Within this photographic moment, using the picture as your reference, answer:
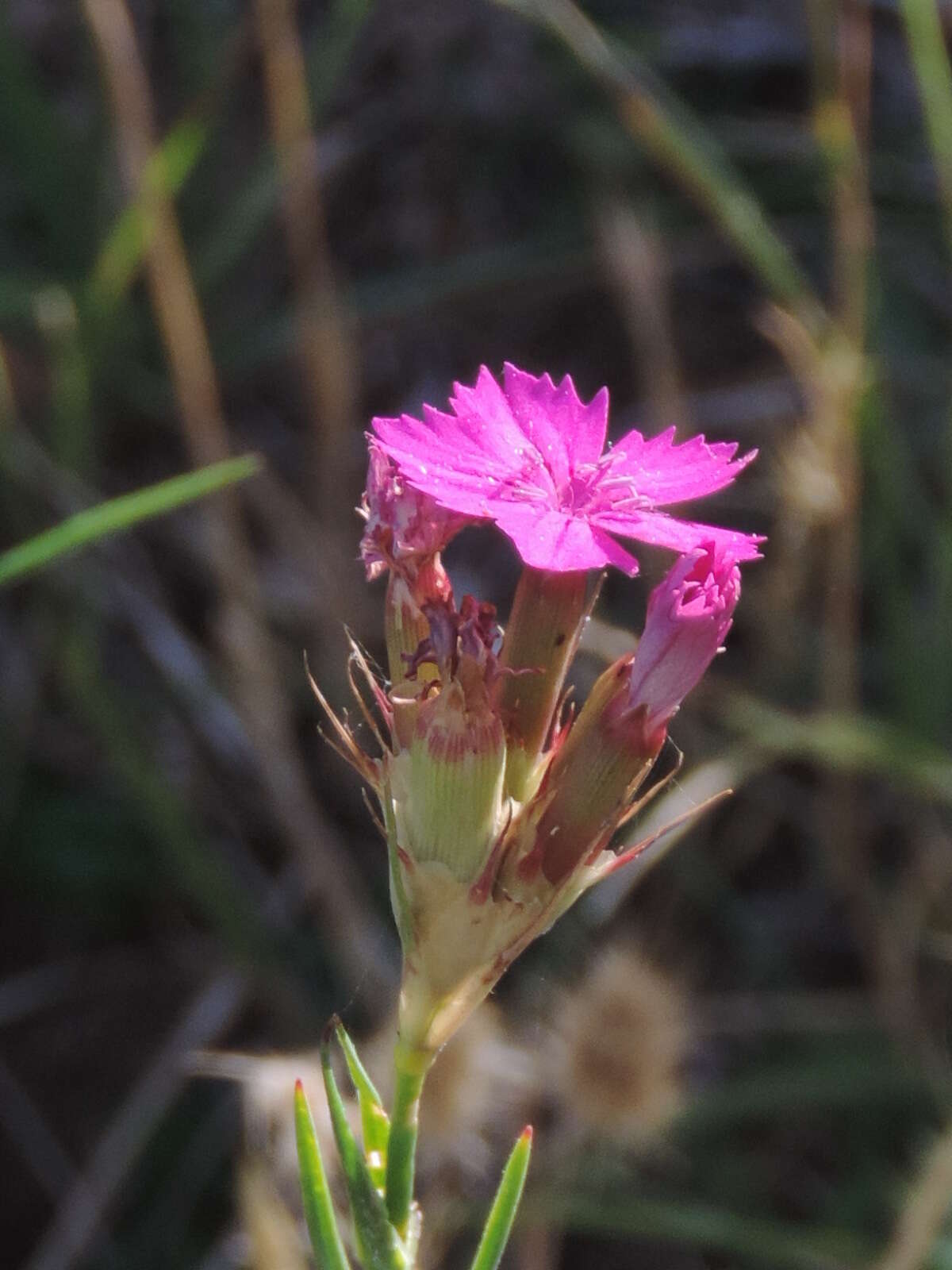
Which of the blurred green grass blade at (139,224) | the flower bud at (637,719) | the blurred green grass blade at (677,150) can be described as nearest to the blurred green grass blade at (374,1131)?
the flower bud at (637,719)

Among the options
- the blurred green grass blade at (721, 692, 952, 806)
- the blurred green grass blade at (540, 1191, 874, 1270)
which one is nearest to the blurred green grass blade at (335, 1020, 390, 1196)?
the blurred green grass blade at (540, 1191, 874, 1270)

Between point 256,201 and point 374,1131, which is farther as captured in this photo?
point 256,201

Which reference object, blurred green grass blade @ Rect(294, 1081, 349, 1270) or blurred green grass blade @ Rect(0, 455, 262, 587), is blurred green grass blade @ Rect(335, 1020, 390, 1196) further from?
blurred green grass blade @ Rect(0, 455, 262, 587)

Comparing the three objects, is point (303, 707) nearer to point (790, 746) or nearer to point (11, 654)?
point (11, 654)

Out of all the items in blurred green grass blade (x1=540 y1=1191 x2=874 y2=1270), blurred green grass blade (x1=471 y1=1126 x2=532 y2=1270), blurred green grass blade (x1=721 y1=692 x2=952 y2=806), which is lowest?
blurred green grass blade (x1=540 y1=1191 x2=874 y2=1270)

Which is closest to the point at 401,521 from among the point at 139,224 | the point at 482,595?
the point at 139,224

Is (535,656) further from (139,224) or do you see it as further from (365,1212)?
(139,224)
